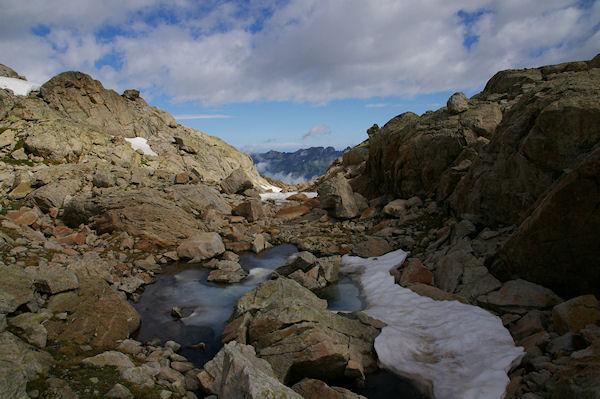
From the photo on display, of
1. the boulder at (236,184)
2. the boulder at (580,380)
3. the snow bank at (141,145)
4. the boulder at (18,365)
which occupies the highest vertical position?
the snow bank at (141,145)

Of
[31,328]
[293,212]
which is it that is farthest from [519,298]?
[293,212]

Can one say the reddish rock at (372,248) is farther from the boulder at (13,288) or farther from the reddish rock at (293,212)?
the boulder at (13,288)

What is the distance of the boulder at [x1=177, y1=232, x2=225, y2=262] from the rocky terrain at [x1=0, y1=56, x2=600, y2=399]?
3.7 inches

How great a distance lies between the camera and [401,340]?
1193cm

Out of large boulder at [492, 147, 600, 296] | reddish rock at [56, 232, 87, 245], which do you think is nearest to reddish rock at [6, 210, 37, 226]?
reddish rock at [56, 232, 87, 245]

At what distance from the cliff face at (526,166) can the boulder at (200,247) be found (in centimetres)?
1607

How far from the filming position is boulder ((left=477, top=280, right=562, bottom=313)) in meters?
11.1

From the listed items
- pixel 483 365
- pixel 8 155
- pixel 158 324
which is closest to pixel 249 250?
pixel 158 324

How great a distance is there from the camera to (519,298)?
11.6 metres

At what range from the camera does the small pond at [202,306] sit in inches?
415

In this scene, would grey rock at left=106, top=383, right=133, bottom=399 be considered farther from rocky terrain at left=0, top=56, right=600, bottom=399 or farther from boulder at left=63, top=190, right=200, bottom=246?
boulder at left=63, top=190, right=200, bottom=246

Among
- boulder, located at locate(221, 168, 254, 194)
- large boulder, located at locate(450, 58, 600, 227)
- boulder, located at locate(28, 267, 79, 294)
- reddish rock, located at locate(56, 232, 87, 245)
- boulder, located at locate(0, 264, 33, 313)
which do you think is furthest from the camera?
boulder, located at locate(221, 168, 254, 194)

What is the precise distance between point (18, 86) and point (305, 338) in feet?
189

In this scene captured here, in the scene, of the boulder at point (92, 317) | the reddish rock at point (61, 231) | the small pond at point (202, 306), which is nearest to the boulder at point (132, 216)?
the reddish rock at point (61, 231)
